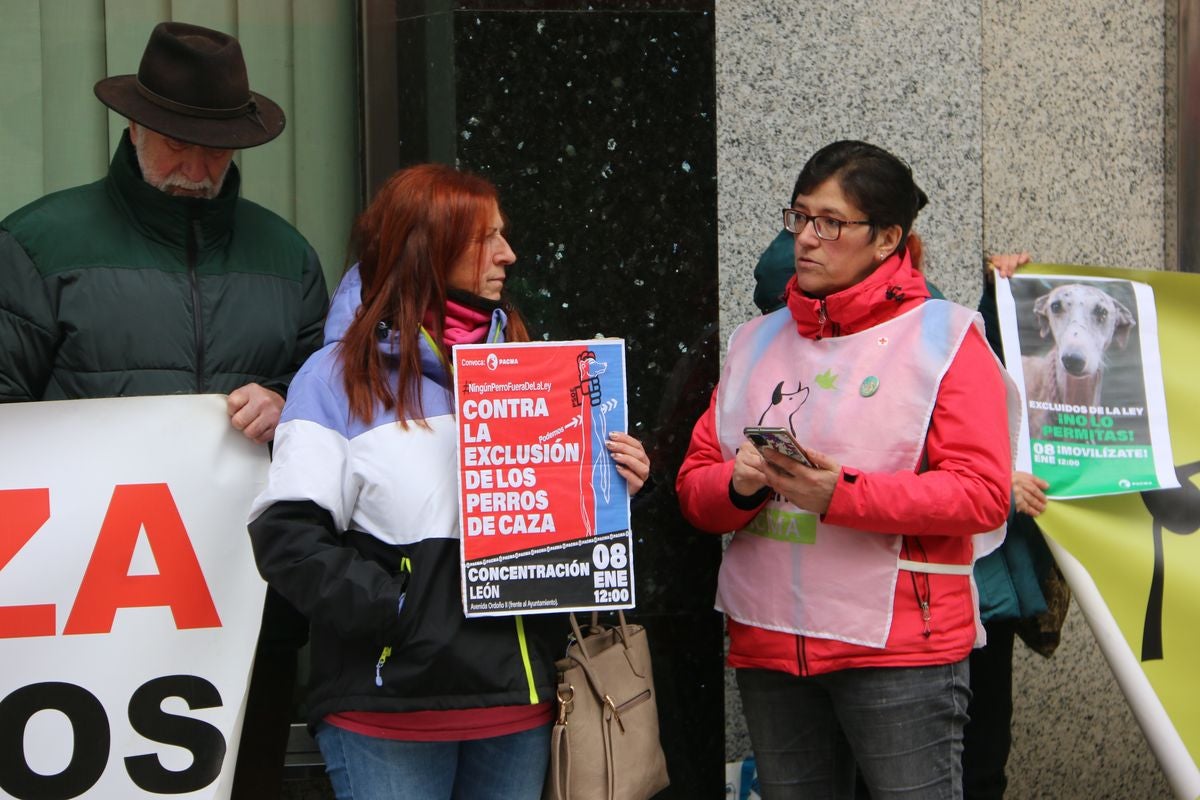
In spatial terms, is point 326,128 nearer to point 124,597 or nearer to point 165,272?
point 165,272

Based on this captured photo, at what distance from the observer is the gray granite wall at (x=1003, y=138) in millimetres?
4293

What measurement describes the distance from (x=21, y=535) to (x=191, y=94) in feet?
3.43

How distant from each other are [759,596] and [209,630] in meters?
1.22

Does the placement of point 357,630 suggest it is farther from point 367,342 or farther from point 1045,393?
point 1045,393

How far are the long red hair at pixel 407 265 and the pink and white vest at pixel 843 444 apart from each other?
789 millimetres

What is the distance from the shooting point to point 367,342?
2.81 metres

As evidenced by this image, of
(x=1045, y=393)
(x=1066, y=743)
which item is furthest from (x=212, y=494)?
(x=1066, y=743)

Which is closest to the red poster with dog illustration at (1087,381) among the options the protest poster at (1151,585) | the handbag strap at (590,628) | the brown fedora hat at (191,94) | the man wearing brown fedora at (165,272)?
the protest poster at (1151,585)

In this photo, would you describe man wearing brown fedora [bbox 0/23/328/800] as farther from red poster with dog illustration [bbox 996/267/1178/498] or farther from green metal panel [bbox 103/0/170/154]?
red poster with dog illustration [bbox 996/267/1178/498]

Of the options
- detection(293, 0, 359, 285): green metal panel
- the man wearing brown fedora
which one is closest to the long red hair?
the man wearing brown fedora

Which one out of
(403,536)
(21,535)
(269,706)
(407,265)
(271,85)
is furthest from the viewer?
(271,85)

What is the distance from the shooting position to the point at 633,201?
12.6 feet

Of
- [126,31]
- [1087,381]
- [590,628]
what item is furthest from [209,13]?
[1087,381]

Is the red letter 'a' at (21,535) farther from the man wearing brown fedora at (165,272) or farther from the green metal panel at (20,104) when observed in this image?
the green metal panel at (20,104)
